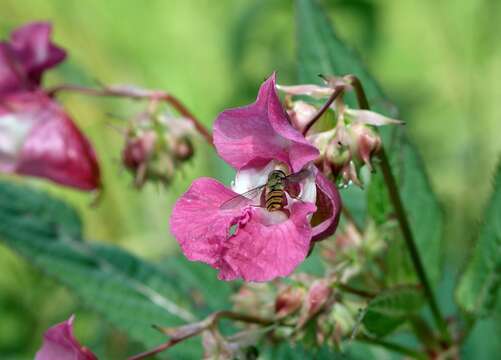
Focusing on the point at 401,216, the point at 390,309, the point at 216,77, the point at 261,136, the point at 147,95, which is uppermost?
the point at 261,136

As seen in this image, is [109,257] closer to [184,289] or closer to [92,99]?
[184,289]

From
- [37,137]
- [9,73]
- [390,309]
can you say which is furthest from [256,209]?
[9,73]

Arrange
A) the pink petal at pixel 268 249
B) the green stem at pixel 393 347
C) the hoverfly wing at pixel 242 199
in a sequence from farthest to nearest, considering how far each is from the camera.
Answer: the green stem at pixel 393 347, the hoverfly wing at pixel 242 199, the pink petal at pixel 268 249

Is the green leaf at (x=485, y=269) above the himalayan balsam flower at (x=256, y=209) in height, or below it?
below

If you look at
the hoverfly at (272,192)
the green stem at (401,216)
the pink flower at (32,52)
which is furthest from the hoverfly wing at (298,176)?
the pink flower at (32,52)

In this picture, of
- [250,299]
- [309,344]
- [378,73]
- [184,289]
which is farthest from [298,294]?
[378,73]

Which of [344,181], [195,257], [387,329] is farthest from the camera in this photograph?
[387,329]

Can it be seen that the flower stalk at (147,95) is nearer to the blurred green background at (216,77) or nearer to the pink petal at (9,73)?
the pink petal at (9,73)

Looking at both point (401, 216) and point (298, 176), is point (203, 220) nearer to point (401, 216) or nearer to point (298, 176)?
point (298, 176)
